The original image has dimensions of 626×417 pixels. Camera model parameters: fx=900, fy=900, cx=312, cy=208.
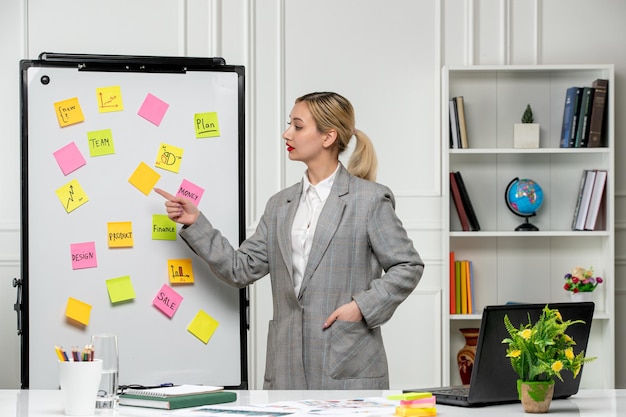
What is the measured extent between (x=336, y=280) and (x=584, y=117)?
199cm

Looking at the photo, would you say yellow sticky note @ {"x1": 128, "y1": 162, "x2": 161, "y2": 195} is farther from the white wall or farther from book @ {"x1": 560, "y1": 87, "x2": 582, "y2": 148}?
book @ {"x1": 560, "y1": 87, "x2": 582, "y2": 148}

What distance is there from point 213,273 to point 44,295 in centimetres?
56

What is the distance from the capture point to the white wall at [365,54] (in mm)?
4289

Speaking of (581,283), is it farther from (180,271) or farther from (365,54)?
(180,271)

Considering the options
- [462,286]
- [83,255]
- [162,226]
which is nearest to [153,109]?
[162,226]

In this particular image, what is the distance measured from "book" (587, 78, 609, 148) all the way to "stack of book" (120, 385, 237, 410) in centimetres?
278

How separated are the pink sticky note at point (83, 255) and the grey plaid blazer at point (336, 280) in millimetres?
325

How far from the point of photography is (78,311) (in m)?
2.99

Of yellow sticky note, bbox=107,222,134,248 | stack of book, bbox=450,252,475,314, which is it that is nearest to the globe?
stack of book, bbox=450,252,475,314

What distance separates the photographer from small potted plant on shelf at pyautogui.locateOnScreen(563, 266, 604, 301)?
4258mm

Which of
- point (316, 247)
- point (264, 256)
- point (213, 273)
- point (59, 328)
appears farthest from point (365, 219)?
point (59, 328)

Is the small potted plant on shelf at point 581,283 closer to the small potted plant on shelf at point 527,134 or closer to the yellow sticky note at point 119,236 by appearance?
the small potted plant on shelf at point 527,134

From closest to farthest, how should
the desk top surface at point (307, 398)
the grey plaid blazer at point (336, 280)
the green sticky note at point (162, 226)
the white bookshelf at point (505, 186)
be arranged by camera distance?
the desk top surface at point (307, 398), the grey plaid blazer at point (336, 280), the green sticky note at point (162, 226), the white bookshelf at point (505, 186)

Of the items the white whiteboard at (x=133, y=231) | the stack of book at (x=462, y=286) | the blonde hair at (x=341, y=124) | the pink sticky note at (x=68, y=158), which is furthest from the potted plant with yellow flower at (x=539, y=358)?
the stack of book at (x=462, y=286)
